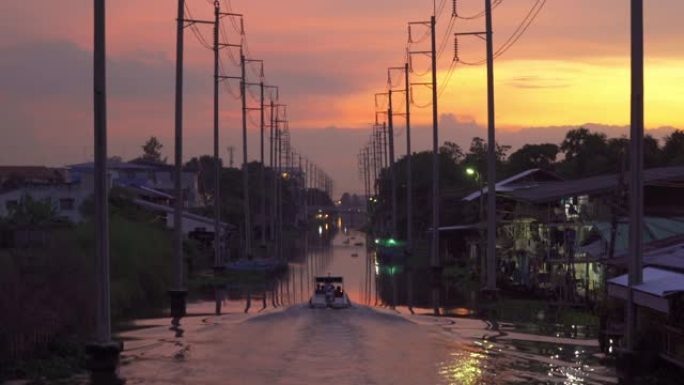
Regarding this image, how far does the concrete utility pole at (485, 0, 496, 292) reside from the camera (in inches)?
1713

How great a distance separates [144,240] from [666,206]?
87.7 feet

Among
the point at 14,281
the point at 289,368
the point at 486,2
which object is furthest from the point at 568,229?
the point at 14,281

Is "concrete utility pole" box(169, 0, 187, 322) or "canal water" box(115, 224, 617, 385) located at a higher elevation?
"concrete utility pole" box(169, 0, 187, 322)

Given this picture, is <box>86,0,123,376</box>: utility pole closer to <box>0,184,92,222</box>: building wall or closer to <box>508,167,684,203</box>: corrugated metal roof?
<box>508,167,684,203</box>: corrugated metal roof

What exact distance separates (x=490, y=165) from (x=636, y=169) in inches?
856

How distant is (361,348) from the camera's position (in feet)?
91.1

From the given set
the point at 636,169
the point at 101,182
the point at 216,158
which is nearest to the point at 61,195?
the point at 216,158

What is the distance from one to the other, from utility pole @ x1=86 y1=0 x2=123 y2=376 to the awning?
42.6 ft

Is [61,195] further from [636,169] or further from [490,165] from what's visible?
[636,169]

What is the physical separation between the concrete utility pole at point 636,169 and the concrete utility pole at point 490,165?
1988 cm

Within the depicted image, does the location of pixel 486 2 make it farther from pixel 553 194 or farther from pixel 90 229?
pixel 90 229

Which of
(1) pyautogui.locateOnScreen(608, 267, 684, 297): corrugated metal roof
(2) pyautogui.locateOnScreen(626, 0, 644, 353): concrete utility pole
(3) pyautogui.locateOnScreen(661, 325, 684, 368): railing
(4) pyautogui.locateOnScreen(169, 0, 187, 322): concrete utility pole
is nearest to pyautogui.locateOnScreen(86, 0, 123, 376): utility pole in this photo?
(2) pyautogui.locateOnScreen(626, 0, 644, 353): concrete utility pole

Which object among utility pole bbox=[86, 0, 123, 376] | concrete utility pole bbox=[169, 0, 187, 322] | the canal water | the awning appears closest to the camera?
the awning

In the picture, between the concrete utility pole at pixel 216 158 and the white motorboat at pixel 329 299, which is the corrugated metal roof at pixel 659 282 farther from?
the concrete utility pole at pixel 216 158
